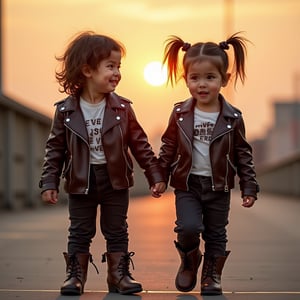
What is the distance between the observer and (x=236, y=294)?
20.0ft

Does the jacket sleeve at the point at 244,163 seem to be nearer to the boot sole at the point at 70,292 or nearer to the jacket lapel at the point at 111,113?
the jacket lapel at the point at 111,113

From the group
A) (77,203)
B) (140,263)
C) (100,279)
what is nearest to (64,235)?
(140,263)

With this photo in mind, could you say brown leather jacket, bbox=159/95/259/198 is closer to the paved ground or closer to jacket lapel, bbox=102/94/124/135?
jacket lapel, bbox=102/94/124/135

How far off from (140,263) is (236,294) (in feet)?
6.05

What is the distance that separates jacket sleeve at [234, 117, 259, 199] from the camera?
6.11m

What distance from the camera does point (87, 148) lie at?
600cm

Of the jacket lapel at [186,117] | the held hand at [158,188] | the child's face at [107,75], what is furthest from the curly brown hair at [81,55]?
the held hand at [158,188]

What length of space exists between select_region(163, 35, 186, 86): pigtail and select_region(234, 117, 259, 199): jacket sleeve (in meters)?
0.53

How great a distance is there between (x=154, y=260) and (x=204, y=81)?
93.4 inches

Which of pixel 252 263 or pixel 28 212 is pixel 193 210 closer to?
pixel 252 263

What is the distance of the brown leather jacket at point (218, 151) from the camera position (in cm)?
605

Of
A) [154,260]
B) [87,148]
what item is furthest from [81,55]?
[154,260]

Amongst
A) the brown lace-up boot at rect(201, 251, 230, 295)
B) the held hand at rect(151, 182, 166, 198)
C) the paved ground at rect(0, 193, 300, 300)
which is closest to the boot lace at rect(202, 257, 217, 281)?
the brown lace-up boot at rect(201, 251, 230, 295)

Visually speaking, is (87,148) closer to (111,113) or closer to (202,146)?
(111,113)
